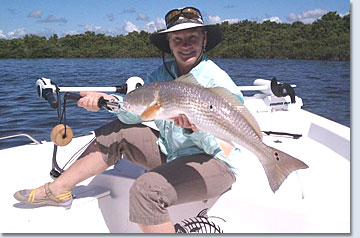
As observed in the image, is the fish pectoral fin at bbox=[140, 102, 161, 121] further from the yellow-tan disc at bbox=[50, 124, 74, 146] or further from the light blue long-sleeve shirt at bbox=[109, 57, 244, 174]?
the yellow-tan disc at bbox=[50, 124, 74, 146]

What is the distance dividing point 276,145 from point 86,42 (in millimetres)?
56153

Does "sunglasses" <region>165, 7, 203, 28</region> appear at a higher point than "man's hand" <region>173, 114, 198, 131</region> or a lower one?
higher

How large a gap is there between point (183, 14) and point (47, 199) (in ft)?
5.33

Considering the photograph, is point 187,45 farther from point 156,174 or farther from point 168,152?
point 156,174

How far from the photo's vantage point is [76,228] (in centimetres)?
262

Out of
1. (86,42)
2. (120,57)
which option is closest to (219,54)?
(120,57)

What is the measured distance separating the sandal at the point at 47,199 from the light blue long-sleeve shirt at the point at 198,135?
70 cm

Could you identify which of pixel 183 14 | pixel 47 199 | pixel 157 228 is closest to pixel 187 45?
pixel 183 14

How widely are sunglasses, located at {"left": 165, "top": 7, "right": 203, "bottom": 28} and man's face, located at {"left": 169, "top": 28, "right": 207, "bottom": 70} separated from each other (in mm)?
97

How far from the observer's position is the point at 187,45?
2447 mm

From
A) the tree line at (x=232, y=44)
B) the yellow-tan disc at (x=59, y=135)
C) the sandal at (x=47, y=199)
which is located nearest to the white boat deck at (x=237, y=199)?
the sandal at (x=47, y=199)

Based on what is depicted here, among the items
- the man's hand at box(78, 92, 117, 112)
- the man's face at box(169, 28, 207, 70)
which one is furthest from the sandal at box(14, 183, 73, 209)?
the man's face at box(169, 28, 207, 70)

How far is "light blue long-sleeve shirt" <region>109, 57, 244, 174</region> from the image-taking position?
229 cm

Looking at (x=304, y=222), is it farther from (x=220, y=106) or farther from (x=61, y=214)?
(x=61, y=214)
